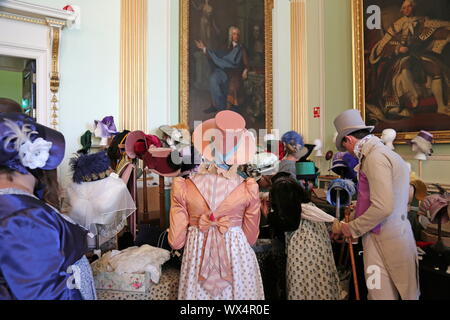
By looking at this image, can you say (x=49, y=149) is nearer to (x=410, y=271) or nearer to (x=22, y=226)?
(x=22, y=226)

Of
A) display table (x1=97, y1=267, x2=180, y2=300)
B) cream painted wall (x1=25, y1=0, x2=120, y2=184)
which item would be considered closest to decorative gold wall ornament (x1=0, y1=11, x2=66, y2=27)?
cream painted wall (x1=25, y1=0, x2=120, y2=184)

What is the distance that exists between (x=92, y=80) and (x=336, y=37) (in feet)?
15.0

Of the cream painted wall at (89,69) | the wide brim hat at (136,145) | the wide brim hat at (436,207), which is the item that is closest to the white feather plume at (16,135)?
the wide brim hat at (136,145)

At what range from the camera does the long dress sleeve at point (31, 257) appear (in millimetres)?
1198

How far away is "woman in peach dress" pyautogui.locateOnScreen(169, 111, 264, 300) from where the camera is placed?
1805mm

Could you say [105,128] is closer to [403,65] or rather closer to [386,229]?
[386,229]

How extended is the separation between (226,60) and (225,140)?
4.83 metres

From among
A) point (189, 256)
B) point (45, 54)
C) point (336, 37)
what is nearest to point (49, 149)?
point (189, 256)

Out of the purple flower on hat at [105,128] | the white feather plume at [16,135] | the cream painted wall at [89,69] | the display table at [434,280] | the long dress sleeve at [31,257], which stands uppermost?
the cream painted wall at [89,69]

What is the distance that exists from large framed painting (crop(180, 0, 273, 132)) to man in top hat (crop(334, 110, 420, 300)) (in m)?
3.98

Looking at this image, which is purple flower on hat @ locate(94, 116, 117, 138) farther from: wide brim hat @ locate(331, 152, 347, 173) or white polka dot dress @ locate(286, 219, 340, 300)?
white polka dot dress @ locate(286, 219, 340, 300)

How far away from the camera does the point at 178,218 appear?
1.84 m

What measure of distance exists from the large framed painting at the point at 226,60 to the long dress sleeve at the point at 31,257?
4481mm

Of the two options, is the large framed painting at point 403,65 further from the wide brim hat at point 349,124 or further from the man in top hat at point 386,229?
the man in top hat at point 386,229
